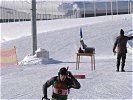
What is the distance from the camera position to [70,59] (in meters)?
21.1

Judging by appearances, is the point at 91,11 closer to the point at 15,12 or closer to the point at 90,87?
the point at 15,12

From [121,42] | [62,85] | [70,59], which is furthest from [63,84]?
[70,59]

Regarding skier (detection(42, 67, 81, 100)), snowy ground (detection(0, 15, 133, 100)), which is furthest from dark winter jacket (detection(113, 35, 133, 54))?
skier (detection(42, 67, 81, 100))

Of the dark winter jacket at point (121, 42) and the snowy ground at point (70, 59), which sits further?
the dark winter jacket at point (121, 42)

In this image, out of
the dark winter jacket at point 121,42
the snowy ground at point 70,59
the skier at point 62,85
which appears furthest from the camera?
the dark winter jacket at point 121,42

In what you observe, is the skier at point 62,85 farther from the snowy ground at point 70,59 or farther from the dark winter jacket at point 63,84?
the snowy ground at point 70,59

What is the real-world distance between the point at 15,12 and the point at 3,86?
81.9 ft

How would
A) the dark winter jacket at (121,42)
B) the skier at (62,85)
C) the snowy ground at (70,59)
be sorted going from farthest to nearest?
the dark winter jacket at (121,42) → the snowy ground at (70,59) → the skier at (62,85)

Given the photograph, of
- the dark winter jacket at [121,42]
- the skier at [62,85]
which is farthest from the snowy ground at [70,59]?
the skier at [62,85]

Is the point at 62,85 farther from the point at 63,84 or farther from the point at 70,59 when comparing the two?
the point at 70,59

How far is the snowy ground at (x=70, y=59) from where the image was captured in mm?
11102

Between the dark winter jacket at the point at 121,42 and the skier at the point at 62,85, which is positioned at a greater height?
the dark winter jacket at the point at 121,42

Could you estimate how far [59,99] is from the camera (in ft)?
22.1

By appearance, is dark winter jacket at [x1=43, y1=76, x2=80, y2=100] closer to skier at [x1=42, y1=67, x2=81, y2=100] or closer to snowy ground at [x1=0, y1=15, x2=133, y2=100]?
skier at [x1=42, y1=67, x2=81, y2=100]
